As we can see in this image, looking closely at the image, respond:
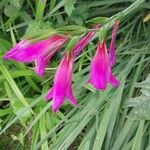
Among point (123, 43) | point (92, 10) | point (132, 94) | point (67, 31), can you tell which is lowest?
point (132, 94)

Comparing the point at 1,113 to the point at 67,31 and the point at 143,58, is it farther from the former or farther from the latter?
the point at 67,31

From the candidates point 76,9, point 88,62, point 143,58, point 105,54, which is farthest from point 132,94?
point 105,54

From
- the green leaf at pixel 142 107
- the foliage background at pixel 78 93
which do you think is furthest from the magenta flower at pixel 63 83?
the foliage background at pixel 78 93

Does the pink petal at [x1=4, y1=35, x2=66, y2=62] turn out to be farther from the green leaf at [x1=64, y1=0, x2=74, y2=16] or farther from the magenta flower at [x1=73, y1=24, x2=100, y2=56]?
the green leaf at [x1=64, y1=0, x2=74, y2=16]

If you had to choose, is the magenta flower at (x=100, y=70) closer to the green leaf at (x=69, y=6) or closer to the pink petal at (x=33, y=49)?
the pink petal at (x=33, y=49)

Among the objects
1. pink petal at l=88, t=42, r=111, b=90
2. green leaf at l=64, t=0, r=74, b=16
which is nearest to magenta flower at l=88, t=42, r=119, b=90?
pink petal at l=88, t=42, r=111, b=90

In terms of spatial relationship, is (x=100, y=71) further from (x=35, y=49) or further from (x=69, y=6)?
(x=69, y=6)
